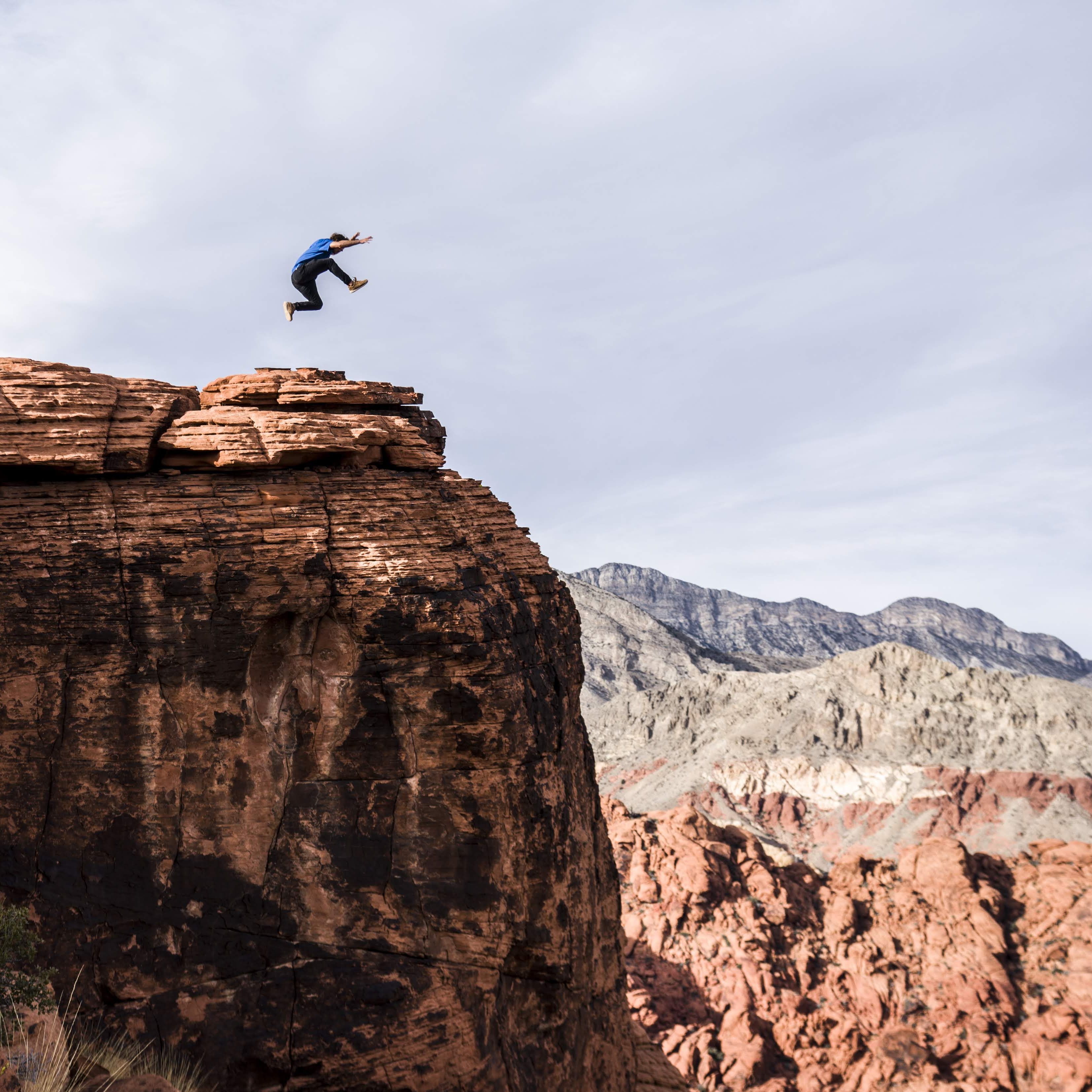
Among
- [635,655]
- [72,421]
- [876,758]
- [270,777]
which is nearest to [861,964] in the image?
[876,758]

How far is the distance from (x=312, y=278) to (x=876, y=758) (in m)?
50.0

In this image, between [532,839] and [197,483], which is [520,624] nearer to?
[532,839]

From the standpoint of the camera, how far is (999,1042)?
96.5ft

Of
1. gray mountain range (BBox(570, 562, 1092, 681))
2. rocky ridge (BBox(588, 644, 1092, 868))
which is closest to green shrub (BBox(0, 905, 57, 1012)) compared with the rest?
rocky ridge (BBox(588, 644, 1092, 868))

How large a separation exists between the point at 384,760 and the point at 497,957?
3328mm

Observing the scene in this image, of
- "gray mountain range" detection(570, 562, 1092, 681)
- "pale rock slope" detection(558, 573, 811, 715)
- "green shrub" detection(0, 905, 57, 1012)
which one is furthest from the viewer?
"gray mountain range" detection(570, 562, 1092, 681)

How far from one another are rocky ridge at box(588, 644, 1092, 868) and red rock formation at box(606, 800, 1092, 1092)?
581cm

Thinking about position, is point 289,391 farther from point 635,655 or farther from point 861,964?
point 635,655

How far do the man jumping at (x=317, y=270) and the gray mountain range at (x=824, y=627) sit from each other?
154422mm

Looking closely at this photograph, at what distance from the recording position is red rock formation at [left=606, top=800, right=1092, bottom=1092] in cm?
2867

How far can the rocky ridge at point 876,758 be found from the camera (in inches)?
1866

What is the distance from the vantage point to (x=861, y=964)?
33594 mm

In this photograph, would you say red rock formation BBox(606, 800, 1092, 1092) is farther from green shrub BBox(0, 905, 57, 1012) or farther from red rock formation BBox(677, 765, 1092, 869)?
green shrub BBox(0, 905, 57, 1012)

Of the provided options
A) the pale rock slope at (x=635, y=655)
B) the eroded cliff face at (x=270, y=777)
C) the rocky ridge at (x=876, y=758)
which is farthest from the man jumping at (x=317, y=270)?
the pale rock slope at (x=635, y=655)
